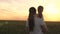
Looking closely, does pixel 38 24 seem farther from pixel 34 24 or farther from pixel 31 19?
pixel 31 19

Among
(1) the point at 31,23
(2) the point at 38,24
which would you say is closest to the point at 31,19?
(1) the point at 31,23

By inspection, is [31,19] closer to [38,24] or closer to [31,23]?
[31,23]

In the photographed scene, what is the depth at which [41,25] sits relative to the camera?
553 centimetres

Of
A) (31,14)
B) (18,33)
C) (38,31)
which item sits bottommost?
(18,33)

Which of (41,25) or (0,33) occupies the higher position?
(41,25)

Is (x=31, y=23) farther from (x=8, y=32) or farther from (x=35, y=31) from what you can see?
(x=8, y=32)

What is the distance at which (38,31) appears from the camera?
556cm

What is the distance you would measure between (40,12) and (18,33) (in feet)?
21.6

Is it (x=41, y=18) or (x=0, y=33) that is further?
(x=0, y=33)

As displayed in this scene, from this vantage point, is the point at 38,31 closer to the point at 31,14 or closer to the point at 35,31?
the point at 35,31

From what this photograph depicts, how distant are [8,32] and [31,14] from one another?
668cm

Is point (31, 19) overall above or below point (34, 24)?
above

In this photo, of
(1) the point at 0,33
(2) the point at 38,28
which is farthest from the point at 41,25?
(1) the point at 0,33

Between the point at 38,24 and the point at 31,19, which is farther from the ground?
the point at 31,19
